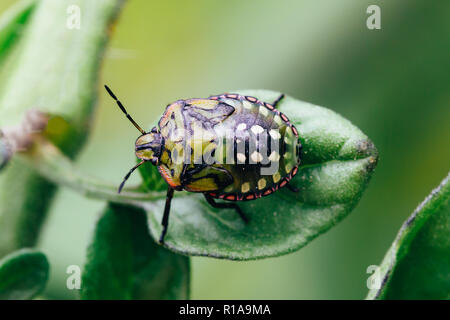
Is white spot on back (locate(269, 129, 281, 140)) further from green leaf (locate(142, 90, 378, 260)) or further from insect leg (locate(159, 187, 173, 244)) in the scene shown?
insect leg (locate(159, 187, 173, 244))

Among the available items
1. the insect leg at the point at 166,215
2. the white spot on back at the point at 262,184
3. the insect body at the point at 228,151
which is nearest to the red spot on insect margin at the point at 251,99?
the insect body at the point at 228,151

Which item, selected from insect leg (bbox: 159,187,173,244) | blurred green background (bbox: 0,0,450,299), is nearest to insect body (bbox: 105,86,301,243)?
insect leg (bbox: 159,187,173,244)

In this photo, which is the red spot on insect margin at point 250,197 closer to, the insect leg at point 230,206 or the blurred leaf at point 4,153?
the insect leg at point 230,206

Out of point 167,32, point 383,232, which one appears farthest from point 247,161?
point 167,32

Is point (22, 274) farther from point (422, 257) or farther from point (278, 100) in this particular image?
point (422, 257)

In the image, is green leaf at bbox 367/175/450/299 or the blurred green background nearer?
green leaf at bbox 367/175/450/299

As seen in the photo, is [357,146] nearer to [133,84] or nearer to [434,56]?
[434,56]
